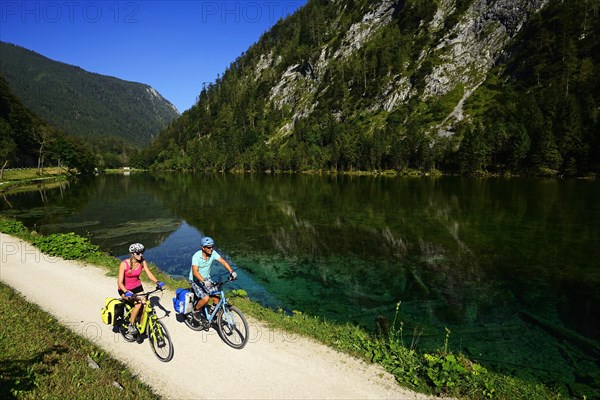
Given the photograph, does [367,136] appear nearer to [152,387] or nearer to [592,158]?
[592,158]

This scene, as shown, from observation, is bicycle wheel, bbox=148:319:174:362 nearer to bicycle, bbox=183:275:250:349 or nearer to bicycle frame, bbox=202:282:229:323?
bicycle frame, bbox=202:282:229:323

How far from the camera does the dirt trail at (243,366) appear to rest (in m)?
9.75

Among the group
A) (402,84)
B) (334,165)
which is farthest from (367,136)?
(402,84)

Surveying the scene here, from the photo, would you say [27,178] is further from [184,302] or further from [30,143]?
[184,302]

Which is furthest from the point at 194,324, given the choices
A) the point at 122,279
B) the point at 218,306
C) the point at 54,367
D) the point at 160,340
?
the point at 54,367

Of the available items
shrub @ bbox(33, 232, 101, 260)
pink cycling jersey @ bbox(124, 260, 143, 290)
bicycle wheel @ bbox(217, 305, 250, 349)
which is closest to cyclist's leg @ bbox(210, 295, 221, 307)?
bicycle wheel @ bbox(217, 305, 250, 349)

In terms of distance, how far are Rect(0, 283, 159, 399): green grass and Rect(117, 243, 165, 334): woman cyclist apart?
1.74 metres

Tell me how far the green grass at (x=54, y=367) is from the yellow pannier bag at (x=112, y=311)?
3.47 feet

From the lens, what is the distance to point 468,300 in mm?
20516

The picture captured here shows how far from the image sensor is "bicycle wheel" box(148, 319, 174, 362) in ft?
36.9

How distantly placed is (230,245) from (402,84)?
191 m

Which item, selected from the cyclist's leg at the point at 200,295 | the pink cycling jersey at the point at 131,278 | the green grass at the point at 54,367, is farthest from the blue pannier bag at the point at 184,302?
the green grass at the point at 54,367

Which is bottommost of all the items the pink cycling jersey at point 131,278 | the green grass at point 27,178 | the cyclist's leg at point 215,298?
the green grass at point 27,178

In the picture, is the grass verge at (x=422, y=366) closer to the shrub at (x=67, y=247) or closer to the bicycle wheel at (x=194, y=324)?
the bicycle wheel at (x=194, y=324)
